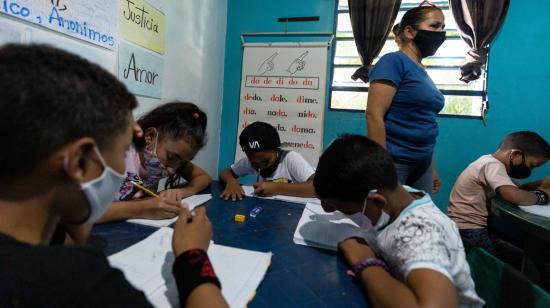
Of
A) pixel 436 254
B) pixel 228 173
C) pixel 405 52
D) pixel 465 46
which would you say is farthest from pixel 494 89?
pixel 436 254

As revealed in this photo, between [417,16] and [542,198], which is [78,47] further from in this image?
[542,198]

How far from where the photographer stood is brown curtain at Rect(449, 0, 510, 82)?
2242 mm

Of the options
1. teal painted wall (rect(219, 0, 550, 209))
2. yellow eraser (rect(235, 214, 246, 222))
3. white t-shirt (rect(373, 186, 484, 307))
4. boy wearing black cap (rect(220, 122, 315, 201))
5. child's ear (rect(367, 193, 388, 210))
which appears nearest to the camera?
white t-shirt (rect(373, 186, 484, 307))

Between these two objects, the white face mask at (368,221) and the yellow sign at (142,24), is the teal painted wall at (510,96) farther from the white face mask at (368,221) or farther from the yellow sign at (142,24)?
the white face mask at (368,221)

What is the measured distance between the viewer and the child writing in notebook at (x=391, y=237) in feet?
1.81

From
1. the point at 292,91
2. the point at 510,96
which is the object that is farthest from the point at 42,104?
the point at 510,96

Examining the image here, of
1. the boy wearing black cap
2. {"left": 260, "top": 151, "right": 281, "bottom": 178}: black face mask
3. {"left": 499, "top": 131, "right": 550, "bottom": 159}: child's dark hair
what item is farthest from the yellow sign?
{"left": 499, "top": 131, "right": 550, "bottom": 159}: child's dark hair

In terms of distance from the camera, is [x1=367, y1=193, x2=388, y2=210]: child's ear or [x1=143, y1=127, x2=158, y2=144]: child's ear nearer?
[x1=367, y1=193, x2=388, y2=210]: child's ear

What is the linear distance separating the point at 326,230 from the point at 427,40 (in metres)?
0.93

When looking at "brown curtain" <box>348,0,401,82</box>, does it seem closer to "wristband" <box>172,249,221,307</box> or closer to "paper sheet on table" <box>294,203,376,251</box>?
"paper sheet on table" <box>294,203,376,251</box>

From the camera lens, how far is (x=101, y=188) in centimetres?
41

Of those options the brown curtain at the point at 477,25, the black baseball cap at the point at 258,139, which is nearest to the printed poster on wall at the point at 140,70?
the black baseball cap at the point at 258,139

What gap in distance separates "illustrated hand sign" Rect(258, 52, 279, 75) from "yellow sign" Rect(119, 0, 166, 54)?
1.04m

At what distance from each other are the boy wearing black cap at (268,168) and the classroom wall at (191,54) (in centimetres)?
54
